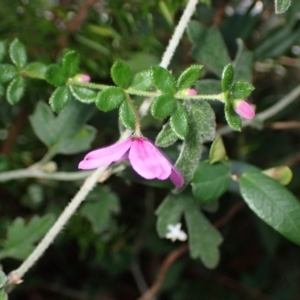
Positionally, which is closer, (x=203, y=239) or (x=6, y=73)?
(x=6, y=73)

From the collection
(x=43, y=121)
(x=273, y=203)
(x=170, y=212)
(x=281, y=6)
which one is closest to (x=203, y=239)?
(x=170, y=212)

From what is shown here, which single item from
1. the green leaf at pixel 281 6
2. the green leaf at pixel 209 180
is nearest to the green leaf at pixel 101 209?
the green leaf at pixel 209 180

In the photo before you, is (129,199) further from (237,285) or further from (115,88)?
(115,88)

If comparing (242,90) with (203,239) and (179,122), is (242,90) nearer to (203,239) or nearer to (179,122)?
(179,122)

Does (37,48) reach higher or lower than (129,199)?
higher

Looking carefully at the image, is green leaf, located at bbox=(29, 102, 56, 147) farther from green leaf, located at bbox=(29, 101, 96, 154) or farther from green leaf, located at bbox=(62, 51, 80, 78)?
green leaf, located at bbox=(62, 51, 80, 78)

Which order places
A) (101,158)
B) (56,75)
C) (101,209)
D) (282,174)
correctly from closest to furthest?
(101,158)
(56,75)
(282,174)
(101,209)

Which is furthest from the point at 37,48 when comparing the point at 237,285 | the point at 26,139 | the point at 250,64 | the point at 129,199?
the point at 237,285
